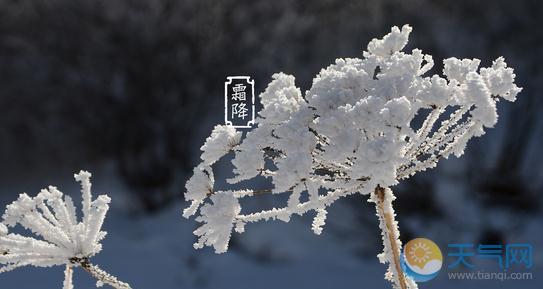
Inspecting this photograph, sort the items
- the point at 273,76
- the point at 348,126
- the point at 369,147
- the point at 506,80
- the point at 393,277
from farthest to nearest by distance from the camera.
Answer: the point at 273,76 < the point at 393,277 < the point at 506,80 < the point at 348,126 < the point at 369,147

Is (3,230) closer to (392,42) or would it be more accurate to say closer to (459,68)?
(392,42)

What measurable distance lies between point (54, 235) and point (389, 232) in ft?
31.3

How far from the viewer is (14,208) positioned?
16.1 m

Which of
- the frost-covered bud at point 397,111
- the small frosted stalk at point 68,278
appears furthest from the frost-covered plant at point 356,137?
the small frosted stalk at point 68,278

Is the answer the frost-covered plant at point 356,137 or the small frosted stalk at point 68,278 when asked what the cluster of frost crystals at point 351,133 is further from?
the small frosted stalk at point 68,278

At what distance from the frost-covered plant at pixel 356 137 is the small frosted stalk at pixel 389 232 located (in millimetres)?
20

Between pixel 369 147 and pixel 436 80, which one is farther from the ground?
pixel 436 80

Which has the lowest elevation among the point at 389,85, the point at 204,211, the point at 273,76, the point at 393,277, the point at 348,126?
the point at 393,277

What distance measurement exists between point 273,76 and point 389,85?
4.23 meters

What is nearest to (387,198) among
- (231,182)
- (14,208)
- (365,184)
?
(365,184)

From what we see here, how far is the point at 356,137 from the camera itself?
31.5 feet

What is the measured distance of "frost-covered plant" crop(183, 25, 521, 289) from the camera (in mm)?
9562

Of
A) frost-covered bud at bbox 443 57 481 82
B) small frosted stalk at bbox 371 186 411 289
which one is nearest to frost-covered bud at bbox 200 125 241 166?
small frosted stalk at bbox 371 186 411 289

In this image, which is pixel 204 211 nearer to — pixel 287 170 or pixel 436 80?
pixel 287 170
